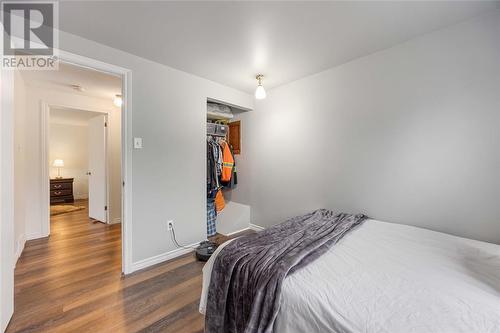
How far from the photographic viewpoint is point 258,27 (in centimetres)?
173

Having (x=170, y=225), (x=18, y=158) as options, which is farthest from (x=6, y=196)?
(x=18, y=158)

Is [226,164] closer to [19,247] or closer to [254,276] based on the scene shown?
[254,276]

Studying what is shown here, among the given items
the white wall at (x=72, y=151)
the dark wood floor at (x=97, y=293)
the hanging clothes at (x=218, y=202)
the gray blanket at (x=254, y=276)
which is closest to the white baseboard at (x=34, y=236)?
the dark wood floor at (x=97, y=293)

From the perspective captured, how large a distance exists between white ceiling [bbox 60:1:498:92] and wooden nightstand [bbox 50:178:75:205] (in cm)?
532

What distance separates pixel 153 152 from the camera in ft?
7.86

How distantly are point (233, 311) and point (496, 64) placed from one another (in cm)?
252

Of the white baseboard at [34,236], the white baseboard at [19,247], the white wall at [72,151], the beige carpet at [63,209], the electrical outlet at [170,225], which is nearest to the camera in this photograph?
the white baseboard at [19,247]

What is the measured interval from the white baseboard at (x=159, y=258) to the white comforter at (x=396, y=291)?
1227mm

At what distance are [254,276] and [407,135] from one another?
6.18 feet

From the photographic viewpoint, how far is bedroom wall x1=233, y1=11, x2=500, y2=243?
1631 mm

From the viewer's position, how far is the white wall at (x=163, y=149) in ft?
7.37

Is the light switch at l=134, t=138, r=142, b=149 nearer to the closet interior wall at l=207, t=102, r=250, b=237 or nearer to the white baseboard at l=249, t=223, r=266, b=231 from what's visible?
the closet interior wall at l=207, t=102, r=250, b=237

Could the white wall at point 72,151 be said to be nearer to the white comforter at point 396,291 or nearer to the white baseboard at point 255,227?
the white baseboard at point 255,227

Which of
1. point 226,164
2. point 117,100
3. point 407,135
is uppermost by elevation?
point 117,100
